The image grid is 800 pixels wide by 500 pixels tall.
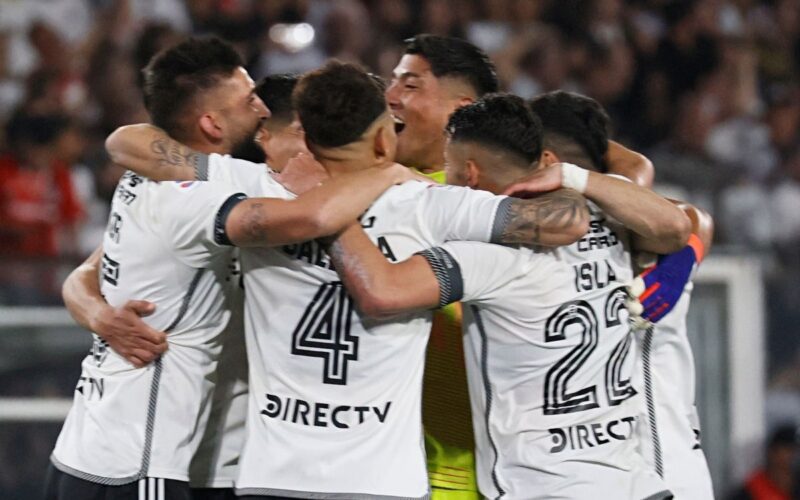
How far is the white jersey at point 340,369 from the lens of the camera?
3.20 metres

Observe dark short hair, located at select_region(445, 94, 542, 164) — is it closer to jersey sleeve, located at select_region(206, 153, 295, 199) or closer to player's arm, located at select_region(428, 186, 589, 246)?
player's arm, located at select_region(428, 186, 589, 246)

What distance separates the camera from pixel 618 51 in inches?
369

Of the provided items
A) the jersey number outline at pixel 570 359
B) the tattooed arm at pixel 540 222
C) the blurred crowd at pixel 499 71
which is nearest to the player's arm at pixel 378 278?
the tattooed arm at pixel 540 222

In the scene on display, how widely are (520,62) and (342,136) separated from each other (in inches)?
244

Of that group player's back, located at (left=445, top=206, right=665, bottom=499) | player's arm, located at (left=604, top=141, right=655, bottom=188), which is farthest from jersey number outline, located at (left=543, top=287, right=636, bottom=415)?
player's arm, located at (left=604, top=141, right=655, bottom=188)

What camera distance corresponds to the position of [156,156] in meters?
3.49

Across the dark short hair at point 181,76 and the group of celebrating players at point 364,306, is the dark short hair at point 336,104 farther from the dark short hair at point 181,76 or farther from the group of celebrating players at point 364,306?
the dark short hair at point 181,76

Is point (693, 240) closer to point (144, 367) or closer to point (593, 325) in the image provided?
point (593, 325)

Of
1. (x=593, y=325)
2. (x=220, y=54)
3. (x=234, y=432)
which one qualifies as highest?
(x=220, y=54)

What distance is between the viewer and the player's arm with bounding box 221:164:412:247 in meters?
3.13

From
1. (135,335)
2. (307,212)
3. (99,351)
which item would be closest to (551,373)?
(307,212)

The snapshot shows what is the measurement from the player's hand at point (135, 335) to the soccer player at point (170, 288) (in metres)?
0.03

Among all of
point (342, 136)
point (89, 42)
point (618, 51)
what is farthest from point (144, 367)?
point (618, 51)

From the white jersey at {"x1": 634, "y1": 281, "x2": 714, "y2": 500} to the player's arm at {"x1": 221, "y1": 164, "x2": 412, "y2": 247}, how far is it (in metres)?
0.96
